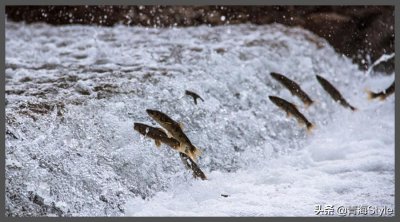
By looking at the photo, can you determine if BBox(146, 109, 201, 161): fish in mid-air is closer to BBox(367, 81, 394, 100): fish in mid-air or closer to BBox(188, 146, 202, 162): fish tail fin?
BBox(188, 146, 202, 162): fish tail fin

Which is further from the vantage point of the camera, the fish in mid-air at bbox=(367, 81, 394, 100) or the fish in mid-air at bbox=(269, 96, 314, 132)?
the fish in mid-air at bbox=(367, 81, 394, 100)

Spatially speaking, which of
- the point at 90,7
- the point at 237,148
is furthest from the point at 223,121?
the point at 90,7

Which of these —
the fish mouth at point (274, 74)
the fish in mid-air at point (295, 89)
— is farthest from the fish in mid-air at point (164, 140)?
the fish mouth at point (274, 74)

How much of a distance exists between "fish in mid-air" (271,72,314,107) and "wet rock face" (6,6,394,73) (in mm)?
2383

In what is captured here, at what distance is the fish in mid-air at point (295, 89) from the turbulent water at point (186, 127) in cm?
20

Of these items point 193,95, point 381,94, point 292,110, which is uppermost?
point 381,94

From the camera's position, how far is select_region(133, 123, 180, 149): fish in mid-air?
4.85m

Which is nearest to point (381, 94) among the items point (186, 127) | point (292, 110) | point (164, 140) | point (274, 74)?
point (274, 74)

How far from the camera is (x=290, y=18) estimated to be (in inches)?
356

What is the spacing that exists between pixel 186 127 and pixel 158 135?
0.73 m

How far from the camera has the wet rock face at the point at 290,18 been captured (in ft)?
29.1

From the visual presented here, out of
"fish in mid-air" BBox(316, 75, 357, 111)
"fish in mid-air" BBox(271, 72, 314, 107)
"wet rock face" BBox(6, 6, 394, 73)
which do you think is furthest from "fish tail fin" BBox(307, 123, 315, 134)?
"wet rock face" BBox(6, 6, 394, 73)

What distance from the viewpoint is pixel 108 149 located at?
4852 mm

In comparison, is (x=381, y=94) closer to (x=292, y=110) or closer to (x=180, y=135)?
(x=292, y=110)
